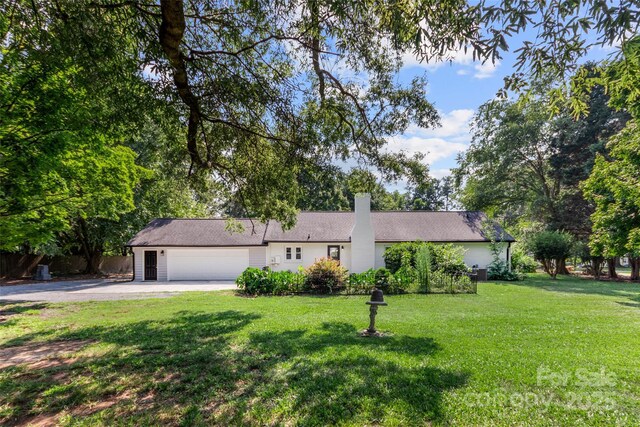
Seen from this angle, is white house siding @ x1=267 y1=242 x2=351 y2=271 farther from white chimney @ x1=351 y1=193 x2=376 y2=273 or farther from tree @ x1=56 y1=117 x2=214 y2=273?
tree @ x1=56 y1=117 x2=214 y2=273

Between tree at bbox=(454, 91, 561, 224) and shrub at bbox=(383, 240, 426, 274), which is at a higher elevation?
tree at bbox=(454, 91, 561, 224)

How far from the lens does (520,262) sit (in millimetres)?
23094

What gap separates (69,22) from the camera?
432 cm

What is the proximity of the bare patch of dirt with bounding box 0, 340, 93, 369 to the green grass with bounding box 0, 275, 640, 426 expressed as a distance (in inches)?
9.0

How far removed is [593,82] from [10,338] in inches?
426

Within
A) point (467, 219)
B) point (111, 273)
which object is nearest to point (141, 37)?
point (467, 219)

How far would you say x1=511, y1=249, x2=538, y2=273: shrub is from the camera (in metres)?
22.3

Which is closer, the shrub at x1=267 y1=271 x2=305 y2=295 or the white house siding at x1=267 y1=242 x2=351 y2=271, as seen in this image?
the shrub at x1=267 y1=271 x2=305 y2=295

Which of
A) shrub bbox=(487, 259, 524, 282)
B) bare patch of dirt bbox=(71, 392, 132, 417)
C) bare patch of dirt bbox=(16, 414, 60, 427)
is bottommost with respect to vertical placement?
shrub bbox=(487, 259, 524, 282)

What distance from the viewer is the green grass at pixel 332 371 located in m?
3.52

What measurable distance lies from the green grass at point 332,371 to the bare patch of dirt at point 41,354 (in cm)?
23

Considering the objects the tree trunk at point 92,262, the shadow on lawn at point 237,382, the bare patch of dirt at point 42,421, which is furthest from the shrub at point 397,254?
the tree trunk at point 92,262

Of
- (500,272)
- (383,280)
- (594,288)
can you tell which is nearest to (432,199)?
(500,272)

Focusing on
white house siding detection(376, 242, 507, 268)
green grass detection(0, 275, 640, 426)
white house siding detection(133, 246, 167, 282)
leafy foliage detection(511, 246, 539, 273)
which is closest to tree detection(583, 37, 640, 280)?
green grass detection(0, 275, 640, 426)
